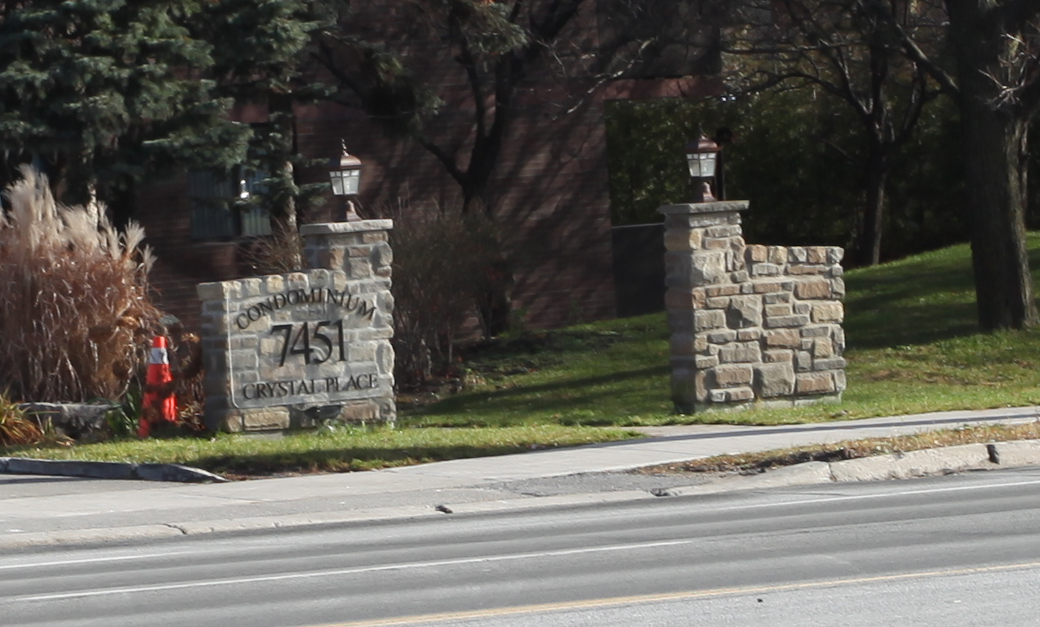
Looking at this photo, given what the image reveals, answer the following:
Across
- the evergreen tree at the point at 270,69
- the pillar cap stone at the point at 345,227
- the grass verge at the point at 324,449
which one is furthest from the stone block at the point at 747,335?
the evergreen tree at the point at 270,69

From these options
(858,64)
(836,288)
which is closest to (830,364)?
→ (836,288)

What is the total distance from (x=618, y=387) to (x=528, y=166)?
368 inches

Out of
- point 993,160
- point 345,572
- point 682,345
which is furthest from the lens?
point 993,160

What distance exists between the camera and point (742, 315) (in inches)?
637

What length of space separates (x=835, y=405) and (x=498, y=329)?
880 centimetres

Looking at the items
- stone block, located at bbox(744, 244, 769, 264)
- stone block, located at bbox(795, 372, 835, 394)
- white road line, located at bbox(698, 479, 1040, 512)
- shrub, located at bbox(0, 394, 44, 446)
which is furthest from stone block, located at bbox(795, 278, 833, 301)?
shrub, located at bbox(0, 394, 44, 446)

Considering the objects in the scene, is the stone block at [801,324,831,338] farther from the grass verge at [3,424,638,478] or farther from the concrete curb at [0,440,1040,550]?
the concrete curb at [0,440,1040,550]

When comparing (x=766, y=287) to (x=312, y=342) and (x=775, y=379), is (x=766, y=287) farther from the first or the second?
(x=312, y=342)

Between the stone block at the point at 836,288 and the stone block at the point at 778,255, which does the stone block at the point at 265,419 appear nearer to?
the stone block at the point at 778,255

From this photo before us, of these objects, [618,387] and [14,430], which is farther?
[618,387]

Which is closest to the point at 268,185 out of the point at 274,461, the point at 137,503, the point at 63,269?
the point at 63,269

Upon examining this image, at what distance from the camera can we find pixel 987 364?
19.2 metres

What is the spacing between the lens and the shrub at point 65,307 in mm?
15297

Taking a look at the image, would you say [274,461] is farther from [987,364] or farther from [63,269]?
[987,364]
